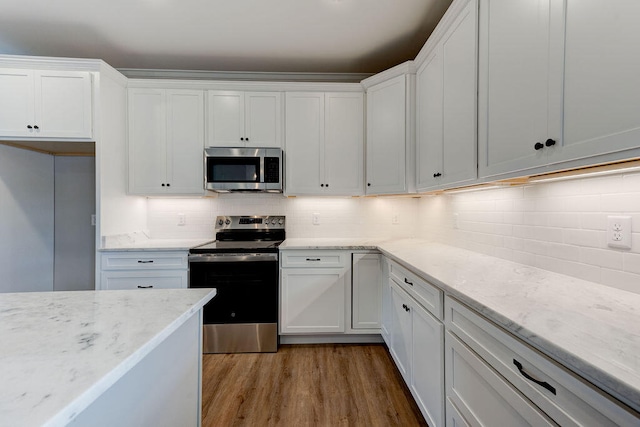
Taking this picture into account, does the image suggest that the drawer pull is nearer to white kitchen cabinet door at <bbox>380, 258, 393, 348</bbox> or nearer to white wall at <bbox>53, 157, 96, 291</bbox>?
white kitchen cabinet door at <bbox>380, 258, 393, 348</bbox>

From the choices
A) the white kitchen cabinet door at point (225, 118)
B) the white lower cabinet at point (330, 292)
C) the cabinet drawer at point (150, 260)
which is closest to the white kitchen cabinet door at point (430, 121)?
the white lower cabinet at point (330, 292)

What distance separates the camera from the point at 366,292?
2398 mm

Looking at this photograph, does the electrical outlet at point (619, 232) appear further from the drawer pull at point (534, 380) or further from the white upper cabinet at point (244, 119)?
the white upper cabinet at point (244, 119)

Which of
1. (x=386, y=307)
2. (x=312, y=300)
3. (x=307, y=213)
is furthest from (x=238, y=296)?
(x=386, y=307)

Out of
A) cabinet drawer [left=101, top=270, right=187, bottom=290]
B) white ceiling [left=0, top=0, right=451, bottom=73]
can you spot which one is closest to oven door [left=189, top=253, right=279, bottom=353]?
cabinet drawer [left=101, top=270, right=187, bottom=290]

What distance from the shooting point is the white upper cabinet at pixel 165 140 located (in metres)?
2.55

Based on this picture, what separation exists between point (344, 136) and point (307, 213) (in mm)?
900

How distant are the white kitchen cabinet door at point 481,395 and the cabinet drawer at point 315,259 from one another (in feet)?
4.11

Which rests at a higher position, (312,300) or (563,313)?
(563,313)

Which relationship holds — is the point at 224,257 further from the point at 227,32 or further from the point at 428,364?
the point at 227,32

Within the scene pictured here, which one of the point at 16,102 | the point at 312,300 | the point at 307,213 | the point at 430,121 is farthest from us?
the point at 307,213

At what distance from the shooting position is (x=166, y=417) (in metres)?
0.83

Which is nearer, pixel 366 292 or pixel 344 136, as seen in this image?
pixel 366 292

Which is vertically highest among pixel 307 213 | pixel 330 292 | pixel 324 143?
pixel 324 143
